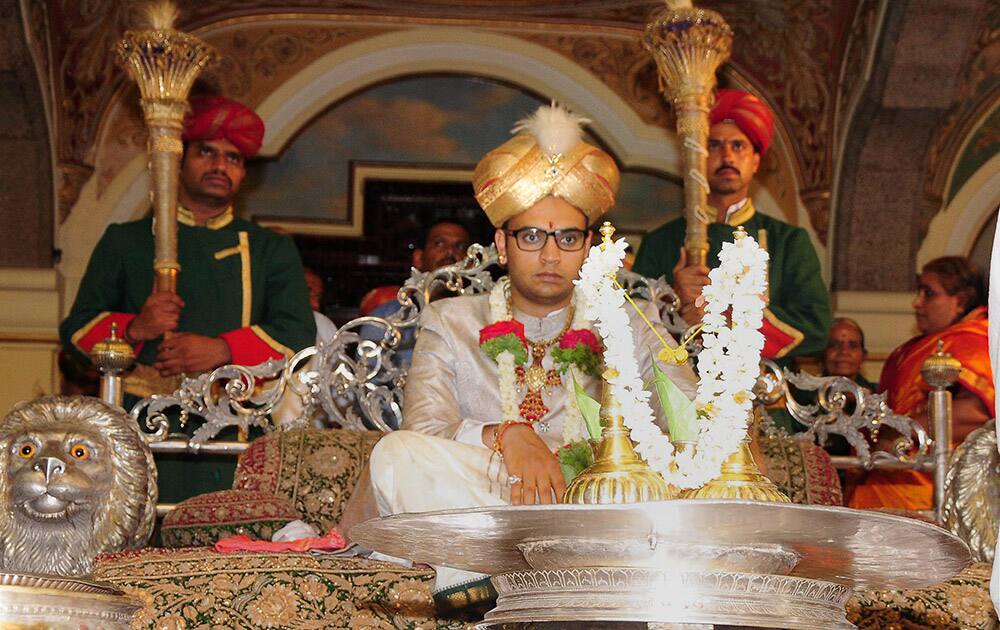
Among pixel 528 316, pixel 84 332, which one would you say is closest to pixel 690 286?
pixel 528 316

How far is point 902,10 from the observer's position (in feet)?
28.5

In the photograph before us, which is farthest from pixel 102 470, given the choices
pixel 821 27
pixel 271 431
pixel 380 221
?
pixel 821 27

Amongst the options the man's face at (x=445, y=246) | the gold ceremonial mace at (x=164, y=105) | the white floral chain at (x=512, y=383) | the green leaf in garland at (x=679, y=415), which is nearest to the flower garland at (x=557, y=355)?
the white floral chain at (x=512, y=383)

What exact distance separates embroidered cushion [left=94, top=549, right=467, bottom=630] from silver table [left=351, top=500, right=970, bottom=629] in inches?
43.4

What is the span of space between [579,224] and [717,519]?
2.59m

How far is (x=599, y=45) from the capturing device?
9680mm

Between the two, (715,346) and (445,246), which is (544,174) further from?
(445,246)

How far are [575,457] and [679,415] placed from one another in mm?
808

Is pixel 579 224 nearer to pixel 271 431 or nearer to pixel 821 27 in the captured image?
pixel 271 431

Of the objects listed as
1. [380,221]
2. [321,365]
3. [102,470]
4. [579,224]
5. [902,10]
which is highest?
[902,10]

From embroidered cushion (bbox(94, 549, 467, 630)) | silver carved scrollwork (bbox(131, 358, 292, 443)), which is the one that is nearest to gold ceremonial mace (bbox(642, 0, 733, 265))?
silver carved scrollwork (bbox(131, 358, 292, 443))

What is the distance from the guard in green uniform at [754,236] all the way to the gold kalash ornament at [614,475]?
9.89 ft

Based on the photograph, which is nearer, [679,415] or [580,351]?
[679,415]

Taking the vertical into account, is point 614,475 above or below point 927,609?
above
